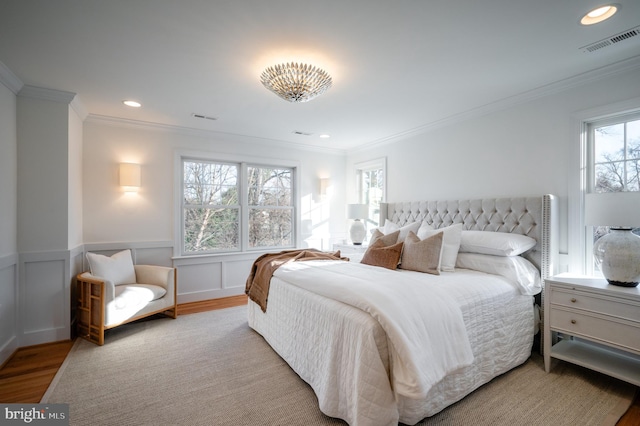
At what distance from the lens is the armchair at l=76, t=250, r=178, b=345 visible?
2883mm

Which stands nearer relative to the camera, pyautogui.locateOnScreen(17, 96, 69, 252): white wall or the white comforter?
the white comforter

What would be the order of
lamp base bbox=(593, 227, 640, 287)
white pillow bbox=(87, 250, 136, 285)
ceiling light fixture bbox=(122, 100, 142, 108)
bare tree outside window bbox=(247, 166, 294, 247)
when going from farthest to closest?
1. bare tree outside window bbox=(247, 166, 294, 247)
2. ceiling light fixture bbox=(122, 100, 142, 108)
3. white pillow bbox=(87, 250, 136, 285)
4. lamp base bbox=(593, 227, 640, 287)

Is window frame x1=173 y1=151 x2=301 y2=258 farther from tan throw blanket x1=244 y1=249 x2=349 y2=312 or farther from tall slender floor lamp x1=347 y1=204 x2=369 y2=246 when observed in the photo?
tan throw blanket x1=244 y1=249 x2=349 y2=312

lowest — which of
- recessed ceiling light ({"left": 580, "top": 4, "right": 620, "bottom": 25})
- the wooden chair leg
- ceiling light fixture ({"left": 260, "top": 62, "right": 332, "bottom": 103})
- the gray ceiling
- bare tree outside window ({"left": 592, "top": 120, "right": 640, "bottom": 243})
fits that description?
the wooden chair leg

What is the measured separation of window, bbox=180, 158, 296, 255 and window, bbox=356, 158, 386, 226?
128 cm

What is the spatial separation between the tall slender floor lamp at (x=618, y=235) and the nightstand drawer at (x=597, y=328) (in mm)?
315

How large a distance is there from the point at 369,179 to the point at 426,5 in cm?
368

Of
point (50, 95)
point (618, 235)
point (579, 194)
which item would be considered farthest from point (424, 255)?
point (50, 95)

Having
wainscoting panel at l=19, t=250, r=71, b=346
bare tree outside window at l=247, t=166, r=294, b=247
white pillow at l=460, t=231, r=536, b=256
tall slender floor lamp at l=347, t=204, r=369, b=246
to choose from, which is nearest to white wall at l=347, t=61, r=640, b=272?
white pillow at l=460, t=231, r=536, b=256

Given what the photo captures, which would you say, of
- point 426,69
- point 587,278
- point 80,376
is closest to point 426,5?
point 426,69

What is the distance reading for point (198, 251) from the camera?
4449 mm

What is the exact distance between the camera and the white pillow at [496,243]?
263 centimetres

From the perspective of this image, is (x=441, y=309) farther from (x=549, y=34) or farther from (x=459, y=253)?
(x=549, y=34)

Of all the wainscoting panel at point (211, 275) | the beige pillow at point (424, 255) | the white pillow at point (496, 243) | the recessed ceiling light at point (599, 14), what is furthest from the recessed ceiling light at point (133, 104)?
the recessed ceiling light at point (599, 14)
